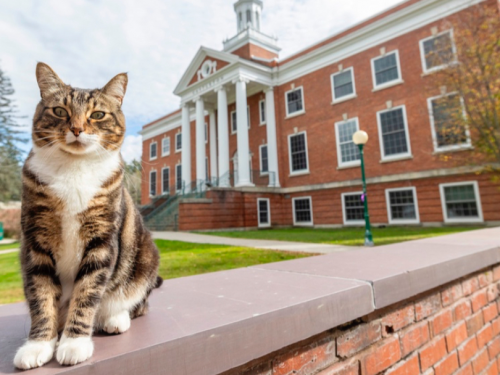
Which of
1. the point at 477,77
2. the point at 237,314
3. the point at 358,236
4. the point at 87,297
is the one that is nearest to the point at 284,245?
the point at 358,236

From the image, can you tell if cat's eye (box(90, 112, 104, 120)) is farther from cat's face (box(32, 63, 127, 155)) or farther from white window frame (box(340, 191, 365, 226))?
white window frame (box(340, 191, 365, 226))

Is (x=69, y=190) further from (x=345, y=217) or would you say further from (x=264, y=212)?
(x=264, y=212)

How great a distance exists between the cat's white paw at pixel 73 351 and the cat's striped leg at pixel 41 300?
8 centimetres

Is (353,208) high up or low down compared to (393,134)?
down

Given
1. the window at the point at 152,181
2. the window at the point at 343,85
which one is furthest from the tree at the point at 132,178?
the window at the point at 152,181

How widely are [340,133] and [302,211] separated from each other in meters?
6.17

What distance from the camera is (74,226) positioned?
1214 millimetres

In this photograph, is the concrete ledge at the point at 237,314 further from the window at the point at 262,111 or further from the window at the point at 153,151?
the window at the point at 153,151

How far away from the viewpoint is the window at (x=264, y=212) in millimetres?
21969

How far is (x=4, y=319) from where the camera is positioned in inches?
58.5

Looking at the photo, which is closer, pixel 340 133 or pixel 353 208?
pixel 353 208

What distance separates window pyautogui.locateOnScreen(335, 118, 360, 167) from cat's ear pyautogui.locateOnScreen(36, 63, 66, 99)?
20.0 m

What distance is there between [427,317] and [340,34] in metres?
23.1

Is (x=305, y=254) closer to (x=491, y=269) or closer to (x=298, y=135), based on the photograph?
(x=491, y=269)
